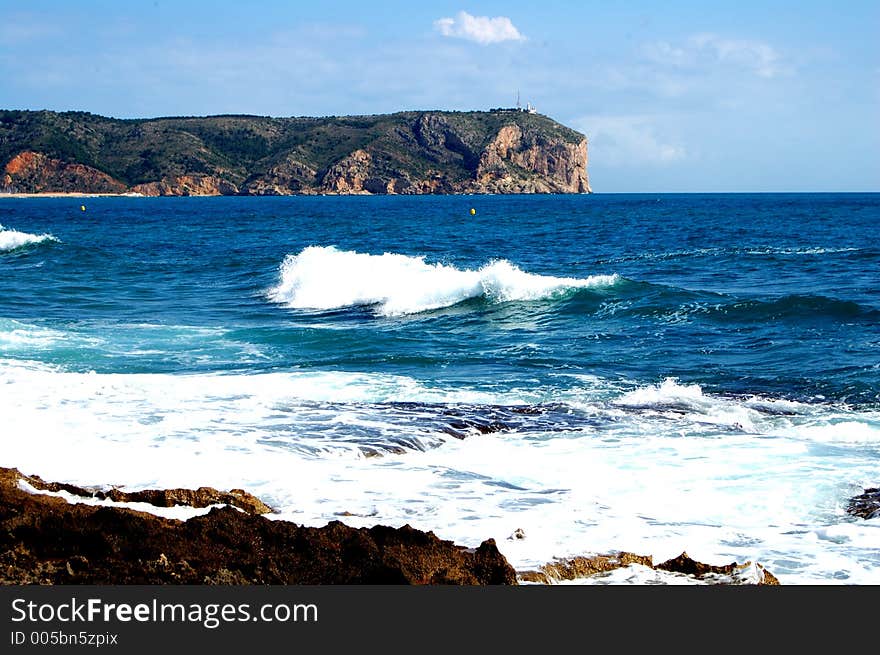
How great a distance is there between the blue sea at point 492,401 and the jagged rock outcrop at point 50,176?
462 feet

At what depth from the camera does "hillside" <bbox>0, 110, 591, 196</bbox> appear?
6334 inches

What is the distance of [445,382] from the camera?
12195 millimetres

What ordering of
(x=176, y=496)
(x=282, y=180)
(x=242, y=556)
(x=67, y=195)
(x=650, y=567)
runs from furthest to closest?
(x=282, y=180) → (x=67, y=195) → (x=176, y=496) → (x=650, y=567) → (x=242, y=556)

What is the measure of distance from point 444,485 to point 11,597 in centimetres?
377

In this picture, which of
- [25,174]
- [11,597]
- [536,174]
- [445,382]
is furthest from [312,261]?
[536,174]

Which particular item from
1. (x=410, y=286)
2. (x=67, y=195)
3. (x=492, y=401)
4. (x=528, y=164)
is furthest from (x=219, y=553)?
(x=528, y=164)

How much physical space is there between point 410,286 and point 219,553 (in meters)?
17.7

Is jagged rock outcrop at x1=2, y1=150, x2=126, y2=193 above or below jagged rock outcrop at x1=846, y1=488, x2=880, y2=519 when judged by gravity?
above

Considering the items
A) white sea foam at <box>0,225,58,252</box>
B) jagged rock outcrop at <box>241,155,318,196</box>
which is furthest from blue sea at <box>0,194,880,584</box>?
jagged rock outcrop at <box>241,155,318,196</box>

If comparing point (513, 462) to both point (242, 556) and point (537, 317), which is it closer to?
point (242, 556)

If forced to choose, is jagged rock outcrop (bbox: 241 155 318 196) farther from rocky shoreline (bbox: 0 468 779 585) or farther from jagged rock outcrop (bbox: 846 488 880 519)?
rocky shoreline (bbox: 0 468 779 585)

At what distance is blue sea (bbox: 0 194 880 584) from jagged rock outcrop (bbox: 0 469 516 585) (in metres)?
0.68

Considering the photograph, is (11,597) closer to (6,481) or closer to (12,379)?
(6,481)

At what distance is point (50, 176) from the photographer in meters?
156
